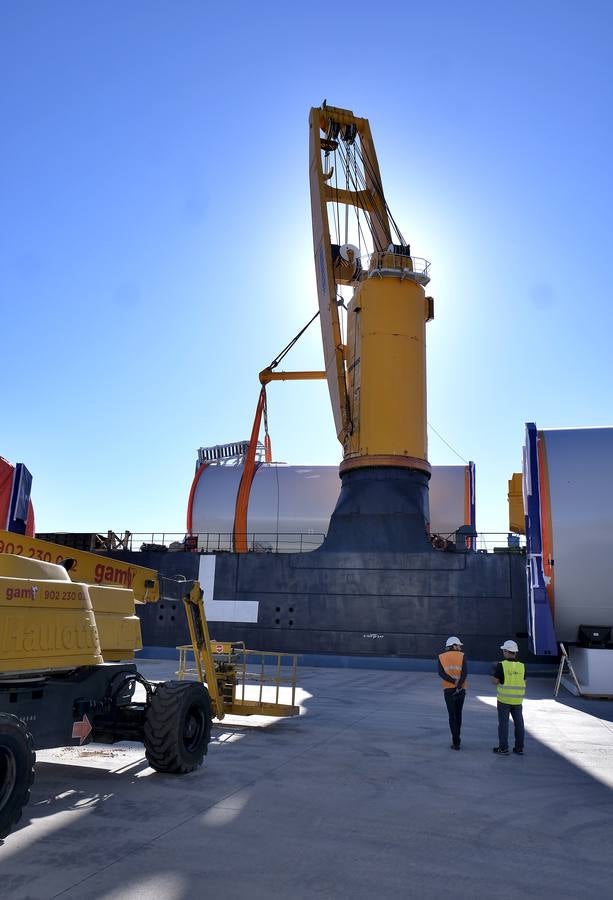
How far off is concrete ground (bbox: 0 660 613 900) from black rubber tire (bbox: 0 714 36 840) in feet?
0.93

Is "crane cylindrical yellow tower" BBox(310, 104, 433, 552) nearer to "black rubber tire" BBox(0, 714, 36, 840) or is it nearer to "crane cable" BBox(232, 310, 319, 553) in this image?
"crane cable" BBox(232, 310, 319, 553)

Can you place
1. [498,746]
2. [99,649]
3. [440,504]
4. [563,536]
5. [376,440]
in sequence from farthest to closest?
[440,504], [376,440], [563,536], [498,746], [99,649]

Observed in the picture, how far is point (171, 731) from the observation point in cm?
738

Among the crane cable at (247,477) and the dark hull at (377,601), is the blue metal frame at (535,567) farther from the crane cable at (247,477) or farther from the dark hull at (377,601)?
the crane cable at (247,477)

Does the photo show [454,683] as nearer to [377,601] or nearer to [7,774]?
[7,774]

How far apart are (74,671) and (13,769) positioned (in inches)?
72.8

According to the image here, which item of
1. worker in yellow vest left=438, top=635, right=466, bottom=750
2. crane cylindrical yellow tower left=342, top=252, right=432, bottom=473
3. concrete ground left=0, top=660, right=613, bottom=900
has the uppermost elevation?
Result: crane cylindrical yellow tower left=342, top=252, right=432, bottom=473

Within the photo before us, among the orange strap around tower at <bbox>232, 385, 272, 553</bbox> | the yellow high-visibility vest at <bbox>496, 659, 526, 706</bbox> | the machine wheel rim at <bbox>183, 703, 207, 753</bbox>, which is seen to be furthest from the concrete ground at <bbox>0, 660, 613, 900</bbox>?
the orange strap around tower at <bbox>232, 385, 272, 553</bbox>

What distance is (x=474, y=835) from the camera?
5.78 meters

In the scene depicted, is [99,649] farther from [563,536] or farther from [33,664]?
[563,536]

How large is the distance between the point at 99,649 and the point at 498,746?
5934 mm

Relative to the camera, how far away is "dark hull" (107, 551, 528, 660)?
68.4 feet

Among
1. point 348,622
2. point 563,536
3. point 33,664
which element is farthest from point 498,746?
point 348,622

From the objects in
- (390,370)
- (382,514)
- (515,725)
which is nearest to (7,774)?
(515,725)
